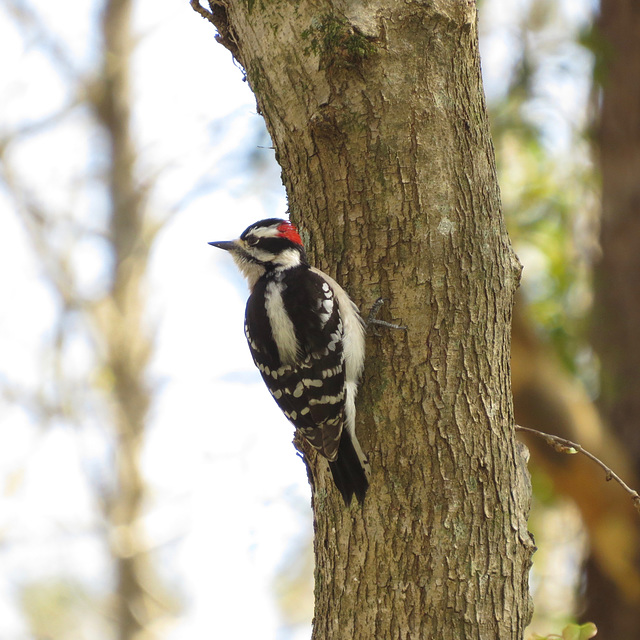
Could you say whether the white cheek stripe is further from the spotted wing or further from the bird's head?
the bird's head

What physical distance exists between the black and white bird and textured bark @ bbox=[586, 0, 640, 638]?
389cm

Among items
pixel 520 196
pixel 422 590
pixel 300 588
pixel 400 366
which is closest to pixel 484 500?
pixel 422 590

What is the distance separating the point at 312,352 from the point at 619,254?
4.34 metres

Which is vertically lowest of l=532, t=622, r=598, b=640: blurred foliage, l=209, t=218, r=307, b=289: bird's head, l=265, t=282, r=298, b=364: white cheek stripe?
l=532, t=622, r=598, b=640: blurred foliage

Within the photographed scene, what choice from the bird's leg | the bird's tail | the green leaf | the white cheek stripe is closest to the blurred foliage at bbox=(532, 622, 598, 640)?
the green leaf

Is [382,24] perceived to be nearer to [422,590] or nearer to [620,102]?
[422,590]

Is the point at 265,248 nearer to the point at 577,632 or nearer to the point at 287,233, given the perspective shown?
the point at 287,233

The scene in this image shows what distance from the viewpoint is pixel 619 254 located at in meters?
6.54

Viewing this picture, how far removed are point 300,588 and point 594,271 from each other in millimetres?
9450

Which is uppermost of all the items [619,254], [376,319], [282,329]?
[619,254]

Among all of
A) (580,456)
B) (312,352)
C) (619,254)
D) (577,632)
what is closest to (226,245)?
(312,352)

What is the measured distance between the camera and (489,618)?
8.16ft

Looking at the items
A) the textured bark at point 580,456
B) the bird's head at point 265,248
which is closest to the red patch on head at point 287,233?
the bird's head at point 265,248

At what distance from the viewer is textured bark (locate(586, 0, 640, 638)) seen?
625cm
